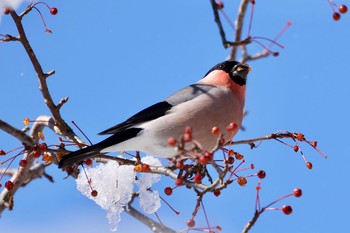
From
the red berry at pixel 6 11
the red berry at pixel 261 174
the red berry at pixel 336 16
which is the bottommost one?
the red berry at pixel 261 174

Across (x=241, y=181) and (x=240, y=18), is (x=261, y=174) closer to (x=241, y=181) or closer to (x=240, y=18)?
(x=241, y=181)

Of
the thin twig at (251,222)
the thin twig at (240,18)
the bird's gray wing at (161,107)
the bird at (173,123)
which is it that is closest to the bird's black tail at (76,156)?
the bird at (173,123)

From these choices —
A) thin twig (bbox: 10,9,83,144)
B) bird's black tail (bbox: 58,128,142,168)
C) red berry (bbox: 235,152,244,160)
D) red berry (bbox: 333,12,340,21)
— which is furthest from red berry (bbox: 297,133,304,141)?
thin twig (bbox: 10,9,83,144)

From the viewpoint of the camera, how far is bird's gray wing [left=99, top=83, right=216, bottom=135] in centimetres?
233

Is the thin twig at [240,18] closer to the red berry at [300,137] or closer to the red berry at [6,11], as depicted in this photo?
the red berry at [300,137]

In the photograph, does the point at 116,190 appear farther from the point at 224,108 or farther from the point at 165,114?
the point at 224,108

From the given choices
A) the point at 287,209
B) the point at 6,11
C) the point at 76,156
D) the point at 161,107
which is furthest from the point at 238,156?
the point at 6,11

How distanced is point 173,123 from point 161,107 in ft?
0.48

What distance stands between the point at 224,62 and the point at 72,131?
A: 3.18ft

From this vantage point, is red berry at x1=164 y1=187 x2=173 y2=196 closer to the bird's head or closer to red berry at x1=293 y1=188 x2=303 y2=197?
red berry at x1=293 y1=188 x2=303 y2=197

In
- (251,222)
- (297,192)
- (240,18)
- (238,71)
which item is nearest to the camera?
(251,222)

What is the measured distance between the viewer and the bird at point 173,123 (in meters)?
2.27

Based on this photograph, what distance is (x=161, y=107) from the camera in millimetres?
2500

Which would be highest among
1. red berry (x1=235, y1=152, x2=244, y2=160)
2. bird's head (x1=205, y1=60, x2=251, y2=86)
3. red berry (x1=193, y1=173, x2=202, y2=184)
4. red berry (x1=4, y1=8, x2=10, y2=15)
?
bird's head (x1=205, y1=60, x2=251, y2=86)
